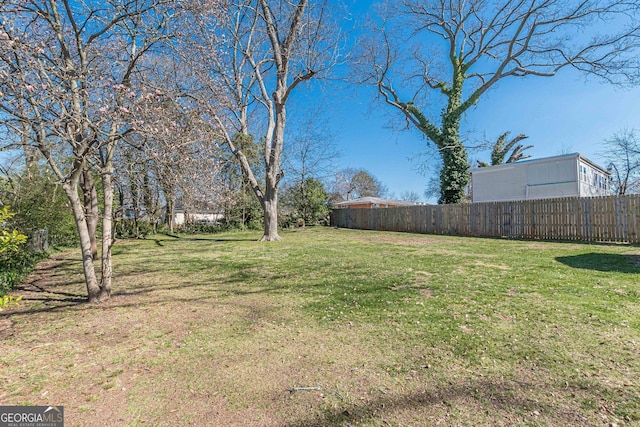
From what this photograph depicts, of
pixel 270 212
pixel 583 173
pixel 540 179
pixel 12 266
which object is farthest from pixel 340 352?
pixel 583 173

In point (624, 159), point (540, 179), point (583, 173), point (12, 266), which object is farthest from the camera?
point (624, 159)

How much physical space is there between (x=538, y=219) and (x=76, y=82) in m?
14.3

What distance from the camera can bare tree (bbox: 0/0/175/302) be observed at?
2.93 meters

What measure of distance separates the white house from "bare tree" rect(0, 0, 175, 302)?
18.4 meters

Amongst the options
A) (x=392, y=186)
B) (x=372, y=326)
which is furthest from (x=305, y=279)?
(x=392, y=186)

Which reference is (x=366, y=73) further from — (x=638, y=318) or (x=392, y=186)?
(x=392, y=186)

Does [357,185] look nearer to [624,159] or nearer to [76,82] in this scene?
[624,159]

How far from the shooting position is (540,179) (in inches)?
628

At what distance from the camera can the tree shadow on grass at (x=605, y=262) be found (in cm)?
528

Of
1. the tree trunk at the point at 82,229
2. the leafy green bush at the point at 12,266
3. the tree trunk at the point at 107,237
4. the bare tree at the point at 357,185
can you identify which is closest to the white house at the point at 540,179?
the tree trunk at the point at 107,237

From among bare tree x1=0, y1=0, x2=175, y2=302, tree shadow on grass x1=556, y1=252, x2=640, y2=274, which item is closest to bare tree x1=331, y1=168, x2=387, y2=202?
tree shadow on grass x1=556, y1=252, x2=640, y2=274

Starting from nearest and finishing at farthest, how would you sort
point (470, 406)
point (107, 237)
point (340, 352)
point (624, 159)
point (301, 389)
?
1. point (470, 406)
2. point (301, 389)
3. point (340, 352)
4. point (107, 237)
5. point (624, 159)

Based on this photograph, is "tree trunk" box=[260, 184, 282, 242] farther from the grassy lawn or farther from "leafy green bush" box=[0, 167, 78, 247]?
the grassy lawn

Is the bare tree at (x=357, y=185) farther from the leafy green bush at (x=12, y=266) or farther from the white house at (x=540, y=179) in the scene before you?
the leafy green bush at (x=12, y=266)
